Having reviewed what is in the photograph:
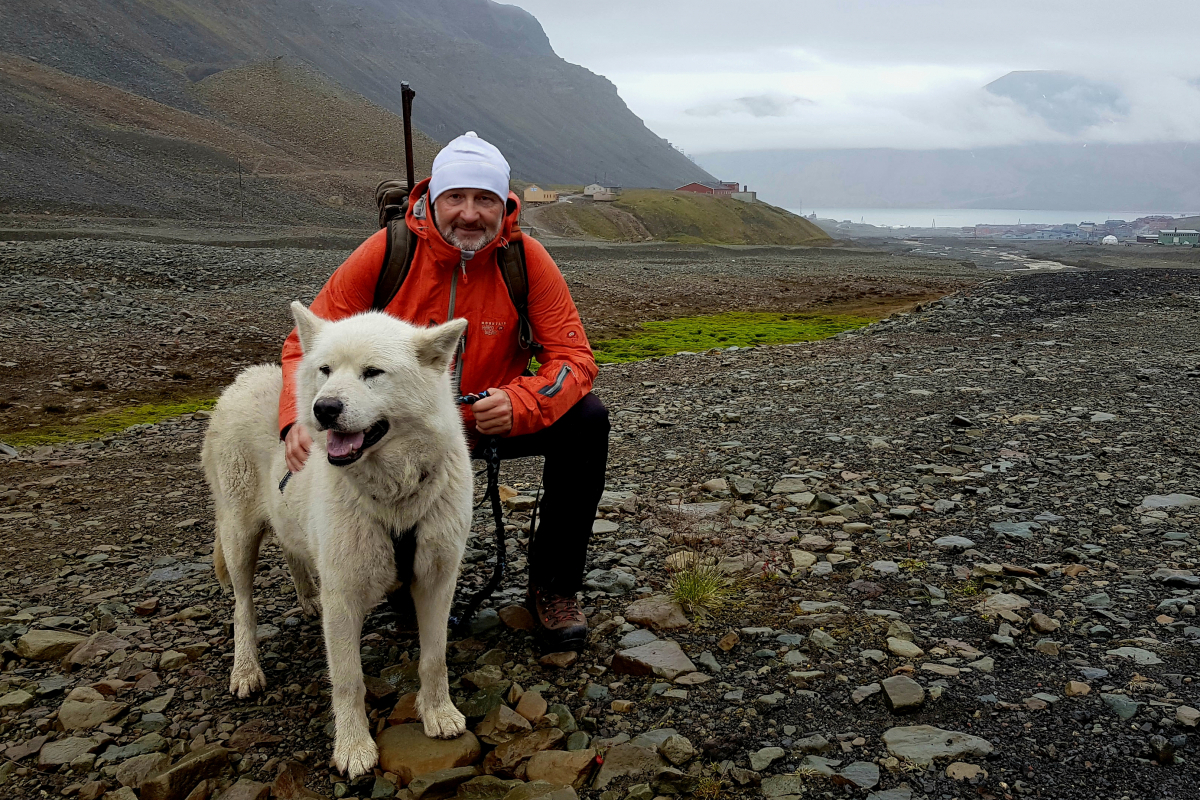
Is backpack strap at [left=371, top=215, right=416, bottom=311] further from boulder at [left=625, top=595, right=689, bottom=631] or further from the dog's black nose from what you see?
boulder at [left=625, top=595, right=689, bottom=631]

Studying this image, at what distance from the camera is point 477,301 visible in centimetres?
492

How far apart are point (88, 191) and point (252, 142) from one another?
150ft

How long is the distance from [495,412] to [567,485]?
0.77 m

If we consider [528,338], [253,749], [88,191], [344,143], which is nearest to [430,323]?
[528,338]

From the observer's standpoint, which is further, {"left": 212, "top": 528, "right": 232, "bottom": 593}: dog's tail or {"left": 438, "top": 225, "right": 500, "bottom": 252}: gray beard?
{"left": 212, "top": 528, "right": 232, "bottom": 593}: dog's tail

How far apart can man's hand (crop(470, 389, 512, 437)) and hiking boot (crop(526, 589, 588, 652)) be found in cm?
122

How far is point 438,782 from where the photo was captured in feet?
12.4

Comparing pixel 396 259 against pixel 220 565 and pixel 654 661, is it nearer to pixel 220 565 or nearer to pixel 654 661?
pixel 220 565

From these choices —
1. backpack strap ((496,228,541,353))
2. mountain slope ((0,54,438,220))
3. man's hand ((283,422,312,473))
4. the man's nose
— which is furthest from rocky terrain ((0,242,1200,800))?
mountain slope ((0,54,438,220))

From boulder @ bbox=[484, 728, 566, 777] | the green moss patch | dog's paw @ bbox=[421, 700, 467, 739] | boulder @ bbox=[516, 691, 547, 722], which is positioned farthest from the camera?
the green moss patch

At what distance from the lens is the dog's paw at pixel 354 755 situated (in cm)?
A: 391

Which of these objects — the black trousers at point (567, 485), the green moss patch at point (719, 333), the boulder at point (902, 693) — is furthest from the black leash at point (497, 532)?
the green moss patch at point (719, 333)

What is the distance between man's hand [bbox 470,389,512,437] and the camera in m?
4.37

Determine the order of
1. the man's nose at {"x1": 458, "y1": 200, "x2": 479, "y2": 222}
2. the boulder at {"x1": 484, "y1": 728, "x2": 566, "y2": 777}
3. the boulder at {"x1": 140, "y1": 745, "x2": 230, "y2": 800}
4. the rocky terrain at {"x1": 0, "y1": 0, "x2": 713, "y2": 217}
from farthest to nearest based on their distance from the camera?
the rocky terrain at {"x1": 0, "y1": 0, "x2": 713, "y2": 217} < the man's nose at {"x1": 458, "y1": 200, "x2": 479, "y2": 222} < the boulder at {"x1": 484, "y1": 728, "x2": 566, "y2": 777} < the boulder at {"x1": 140, "y1": 745, "x2": 230, "y2": 800}
